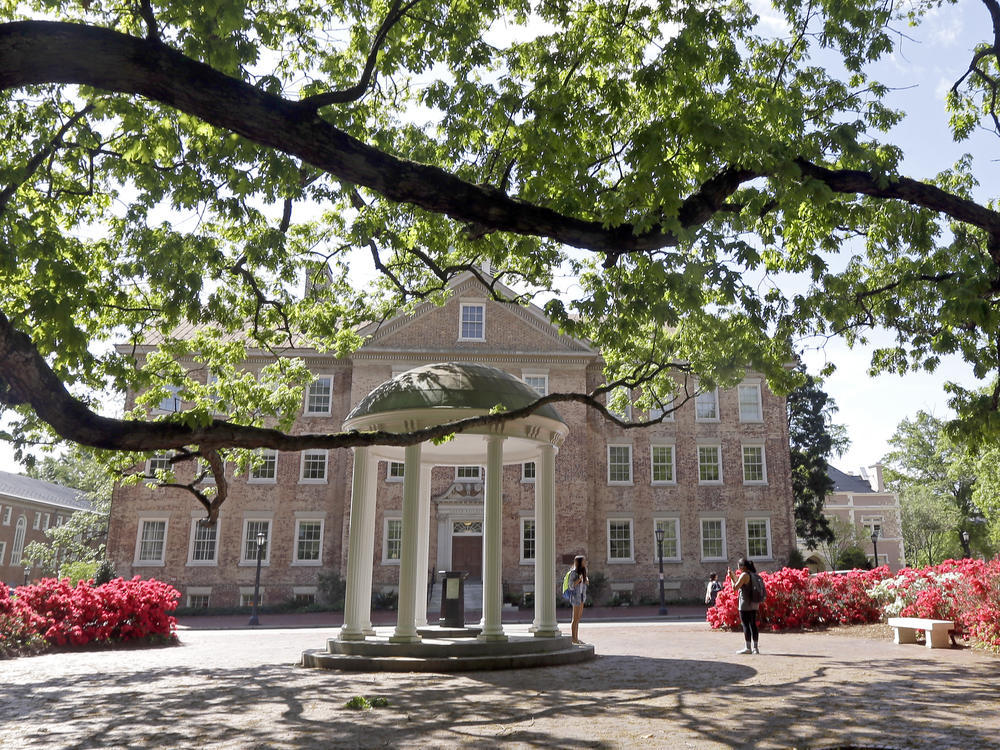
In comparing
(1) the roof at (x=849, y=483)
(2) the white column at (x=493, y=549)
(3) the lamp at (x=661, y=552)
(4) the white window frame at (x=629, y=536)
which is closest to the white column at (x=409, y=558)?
(2) the white column at (x=493, y=549)

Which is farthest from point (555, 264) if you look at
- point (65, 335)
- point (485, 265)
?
point (485, 265)

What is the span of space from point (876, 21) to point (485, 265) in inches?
1206

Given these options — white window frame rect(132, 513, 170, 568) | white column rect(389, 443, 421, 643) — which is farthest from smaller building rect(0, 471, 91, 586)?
white column rect(389, 443, 421, 643)

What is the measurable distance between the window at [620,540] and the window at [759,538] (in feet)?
18.8

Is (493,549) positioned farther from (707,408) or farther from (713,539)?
(707,408)

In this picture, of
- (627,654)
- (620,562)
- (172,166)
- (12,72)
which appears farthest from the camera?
(620,562)

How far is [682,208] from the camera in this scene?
6.89 m

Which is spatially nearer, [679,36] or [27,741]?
[27,741]

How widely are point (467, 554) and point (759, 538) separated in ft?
45.5

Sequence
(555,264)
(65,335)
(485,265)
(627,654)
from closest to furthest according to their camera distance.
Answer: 1. (65,335)
2. (555,264)
3. (627,654)
4. (485,265)

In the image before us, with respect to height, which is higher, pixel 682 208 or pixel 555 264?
pixel 555 264

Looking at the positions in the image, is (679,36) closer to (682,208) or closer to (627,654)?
(682,208)

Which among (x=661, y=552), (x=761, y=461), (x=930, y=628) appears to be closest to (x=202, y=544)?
(x=661, y=552)

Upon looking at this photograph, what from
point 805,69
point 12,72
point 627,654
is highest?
point 805,69
